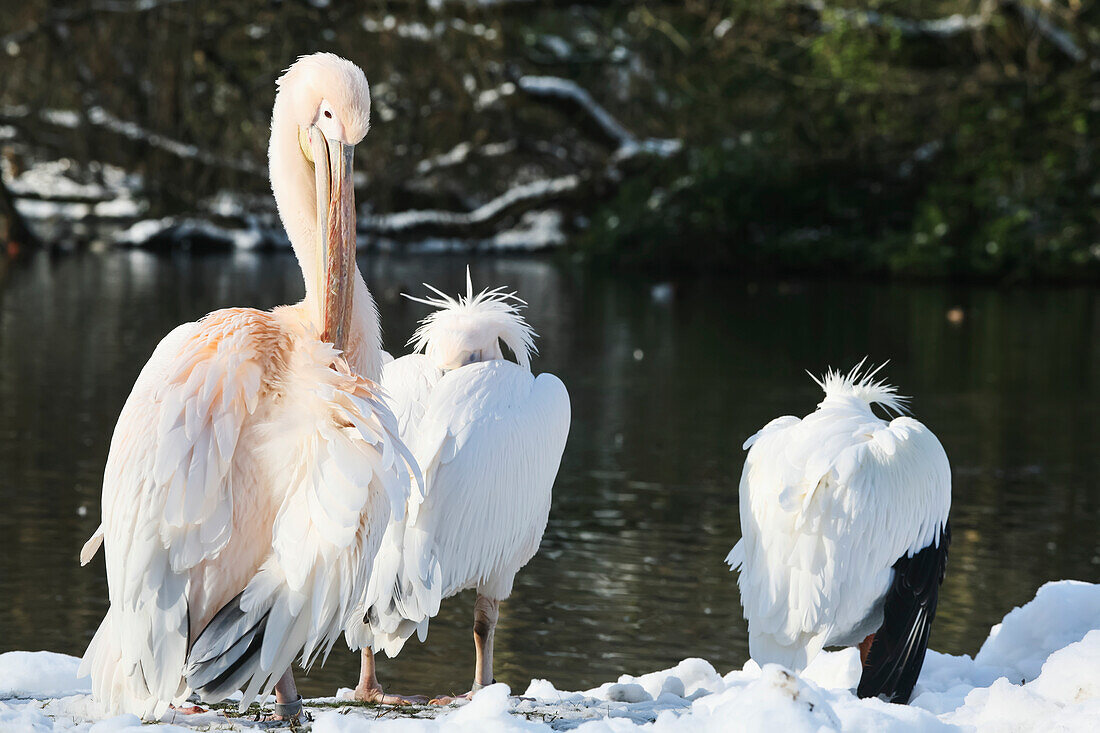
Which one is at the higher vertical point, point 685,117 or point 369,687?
point 685,117

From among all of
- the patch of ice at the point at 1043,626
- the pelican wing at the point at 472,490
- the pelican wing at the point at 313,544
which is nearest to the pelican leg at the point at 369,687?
the pelican wing at the point at 472,490

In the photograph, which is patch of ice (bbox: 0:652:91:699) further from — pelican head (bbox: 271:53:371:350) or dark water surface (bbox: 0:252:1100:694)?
pelican head (bbox: 271:53:371:350)

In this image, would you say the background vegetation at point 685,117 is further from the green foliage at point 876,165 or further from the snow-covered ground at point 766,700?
the snow-covered ground at point 766,700

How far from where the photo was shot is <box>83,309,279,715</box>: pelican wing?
10.3ft

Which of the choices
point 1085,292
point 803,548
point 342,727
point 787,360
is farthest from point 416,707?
point 1085,292

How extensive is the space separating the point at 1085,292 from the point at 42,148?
1873 centimetres

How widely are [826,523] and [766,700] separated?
121cm

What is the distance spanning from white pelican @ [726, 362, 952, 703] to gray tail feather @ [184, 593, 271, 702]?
167 centimetres

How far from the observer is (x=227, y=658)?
125 inches

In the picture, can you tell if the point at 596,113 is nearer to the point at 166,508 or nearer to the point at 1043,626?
the point at 1043,626

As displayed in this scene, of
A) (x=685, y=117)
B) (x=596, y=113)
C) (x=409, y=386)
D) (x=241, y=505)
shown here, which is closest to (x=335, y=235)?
(x=241, y=505)

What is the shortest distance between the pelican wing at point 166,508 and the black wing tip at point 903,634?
2.08m

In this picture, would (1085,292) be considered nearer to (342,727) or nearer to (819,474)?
(819,474)

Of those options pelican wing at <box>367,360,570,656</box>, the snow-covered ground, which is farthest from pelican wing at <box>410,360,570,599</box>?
the snow-covered ground
